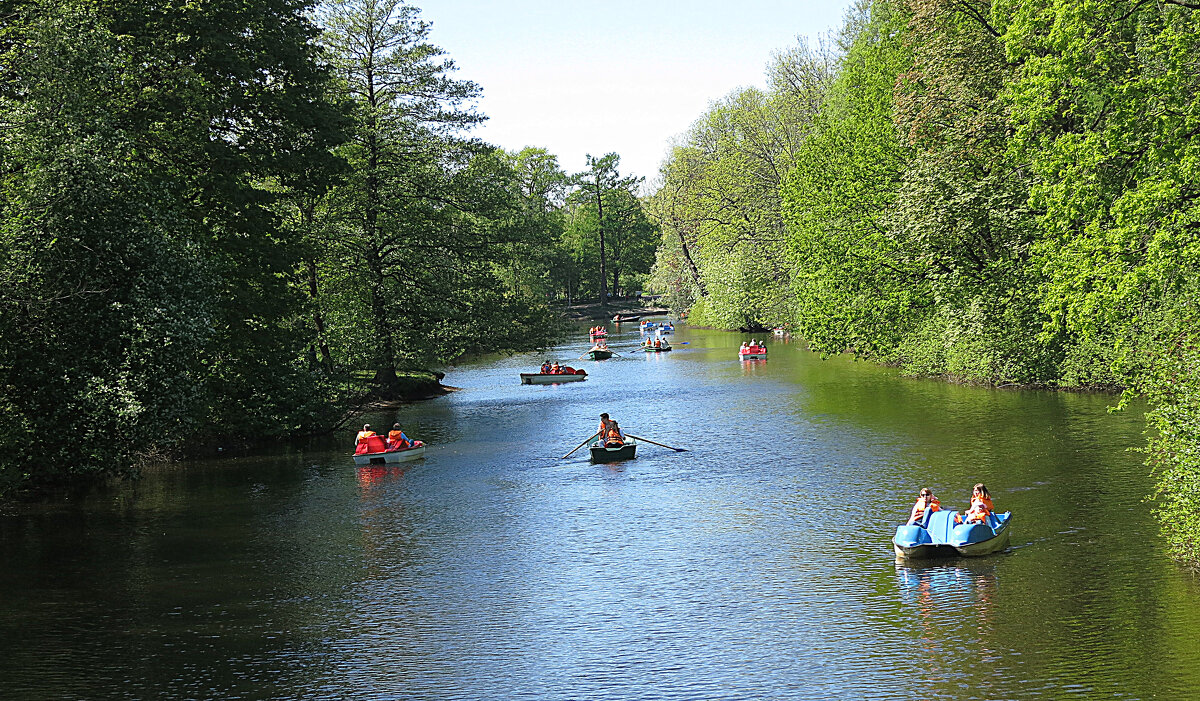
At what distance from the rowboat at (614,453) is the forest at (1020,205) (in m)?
12.3

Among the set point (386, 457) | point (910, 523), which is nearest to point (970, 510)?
point (910, 523)

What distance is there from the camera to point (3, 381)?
24.3 meters

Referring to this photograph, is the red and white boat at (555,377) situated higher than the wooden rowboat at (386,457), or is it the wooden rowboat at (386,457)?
the red and white boat at (555,377)

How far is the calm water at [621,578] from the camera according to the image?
14.1 metres

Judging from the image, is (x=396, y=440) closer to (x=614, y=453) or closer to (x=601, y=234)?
(x=614, y=453)

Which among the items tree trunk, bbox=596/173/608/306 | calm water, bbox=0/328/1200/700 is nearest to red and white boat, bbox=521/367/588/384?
calm water, bbox=0/328/1200/700

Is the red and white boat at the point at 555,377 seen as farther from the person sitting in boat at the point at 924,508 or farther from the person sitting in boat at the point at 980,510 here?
the person sitting in boat at the point at 980,510

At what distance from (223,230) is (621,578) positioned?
2120cm

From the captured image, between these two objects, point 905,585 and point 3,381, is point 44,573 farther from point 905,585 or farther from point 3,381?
point 905,585

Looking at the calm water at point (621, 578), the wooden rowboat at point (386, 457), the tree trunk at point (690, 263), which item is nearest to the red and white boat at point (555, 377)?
the calm water at point (621, 578)

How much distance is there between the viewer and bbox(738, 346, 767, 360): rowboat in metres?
62.0

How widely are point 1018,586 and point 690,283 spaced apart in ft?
277

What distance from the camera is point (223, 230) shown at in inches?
1332

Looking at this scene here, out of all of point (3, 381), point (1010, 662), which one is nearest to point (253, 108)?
point (3, 381)
